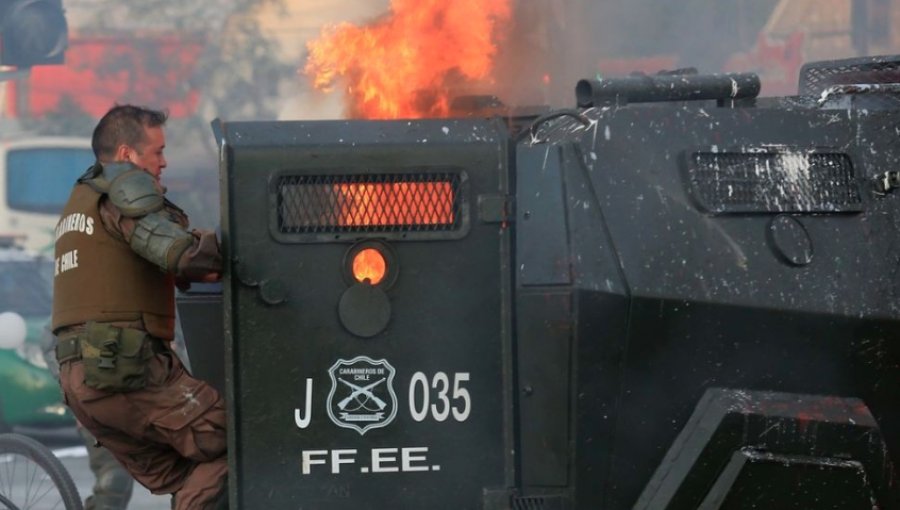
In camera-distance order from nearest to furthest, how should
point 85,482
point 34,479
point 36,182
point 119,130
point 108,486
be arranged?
point 119,130 < point 34,479 < point 108,486 < point 85,482 < point 36,182

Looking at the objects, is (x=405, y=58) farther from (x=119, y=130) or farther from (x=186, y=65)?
(x=186, y=65)

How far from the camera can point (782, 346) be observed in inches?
167

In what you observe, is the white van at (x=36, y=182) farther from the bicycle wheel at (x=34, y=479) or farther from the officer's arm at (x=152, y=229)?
the officer's arm at (x=152, y=229)

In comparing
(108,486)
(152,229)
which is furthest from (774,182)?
(108,486)

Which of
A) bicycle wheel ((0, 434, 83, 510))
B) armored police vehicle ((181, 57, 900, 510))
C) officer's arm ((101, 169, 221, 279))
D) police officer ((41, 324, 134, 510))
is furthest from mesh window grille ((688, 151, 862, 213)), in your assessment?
police officer ((41, 324, 134, 510))

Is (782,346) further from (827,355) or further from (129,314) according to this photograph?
(129,314)

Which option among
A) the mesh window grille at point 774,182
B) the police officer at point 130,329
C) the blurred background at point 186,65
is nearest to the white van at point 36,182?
the blurred background at point 186,65

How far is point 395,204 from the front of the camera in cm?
425

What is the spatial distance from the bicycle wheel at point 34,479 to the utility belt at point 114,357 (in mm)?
2766

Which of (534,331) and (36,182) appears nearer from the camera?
(534,331)

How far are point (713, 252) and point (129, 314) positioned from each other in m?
1.74

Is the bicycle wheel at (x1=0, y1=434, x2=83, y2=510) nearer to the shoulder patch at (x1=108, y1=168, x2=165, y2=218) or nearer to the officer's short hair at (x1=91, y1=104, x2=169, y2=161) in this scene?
the officer's short hair at (x1=91, y1=104, x2=169, y2=161)

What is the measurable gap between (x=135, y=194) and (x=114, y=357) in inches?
19.1

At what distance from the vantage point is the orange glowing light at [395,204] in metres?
4.24
